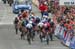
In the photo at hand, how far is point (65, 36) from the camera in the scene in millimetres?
31094

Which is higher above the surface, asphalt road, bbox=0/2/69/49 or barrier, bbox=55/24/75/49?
barrier, bbox=55/24/75/49

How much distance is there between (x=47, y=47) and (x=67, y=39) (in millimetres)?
1482

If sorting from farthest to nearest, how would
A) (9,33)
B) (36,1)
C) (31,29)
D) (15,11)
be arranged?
(36,1)
(15,11)
(9,33)
(31,29)

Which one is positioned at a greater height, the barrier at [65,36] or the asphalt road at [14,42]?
the barrier at [65,36]

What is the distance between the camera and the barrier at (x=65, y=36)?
28.5 metres

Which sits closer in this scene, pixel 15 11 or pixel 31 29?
pixel 31 29

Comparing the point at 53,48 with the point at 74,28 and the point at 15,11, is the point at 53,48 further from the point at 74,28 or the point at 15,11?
the point at 15,11

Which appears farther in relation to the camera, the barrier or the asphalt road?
the asphalt road

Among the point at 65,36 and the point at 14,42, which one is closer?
the point at 65,36

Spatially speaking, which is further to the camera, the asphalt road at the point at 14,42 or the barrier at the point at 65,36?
the asphalt road at the point at 14,42

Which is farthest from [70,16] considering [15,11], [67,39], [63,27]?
[15,11]

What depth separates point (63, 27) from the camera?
32688 millimetres

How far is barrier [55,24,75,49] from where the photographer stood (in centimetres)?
2847

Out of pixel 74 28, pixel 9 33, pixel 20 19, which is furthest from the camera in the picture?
pixel 9 33
